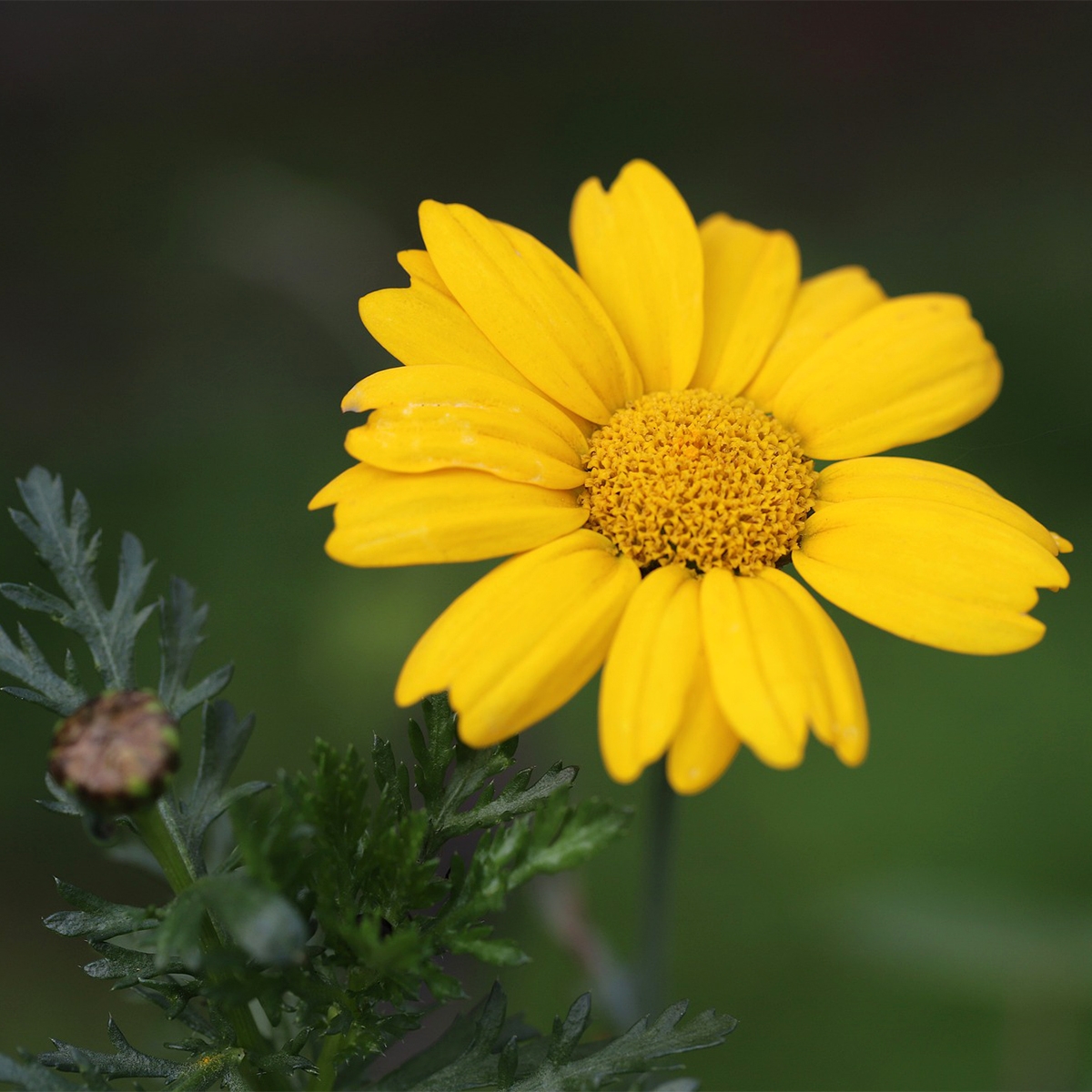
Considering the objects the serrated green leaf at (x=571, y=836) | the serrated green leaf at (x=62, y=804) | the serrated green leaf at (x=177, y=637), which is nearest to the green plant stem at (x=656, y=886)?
the serrated green leaf at (x=571, y=836)

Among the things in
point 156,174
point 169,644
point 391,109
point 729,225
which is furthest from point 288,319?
point 169,644

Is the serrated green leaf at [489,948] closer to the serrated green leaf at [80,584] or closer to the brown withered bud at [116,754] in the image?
the brown withered bud at [116,754]

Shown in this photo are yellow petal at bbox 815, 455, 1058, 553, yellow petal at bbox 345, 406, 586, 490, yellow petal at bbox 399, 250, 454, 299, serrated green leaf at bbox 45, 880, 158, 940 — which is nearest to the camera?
serrated green leaf at bbox 45, 880, 158, 940

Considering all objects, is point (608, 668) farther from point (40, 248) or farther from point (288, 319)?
point (40, 248)

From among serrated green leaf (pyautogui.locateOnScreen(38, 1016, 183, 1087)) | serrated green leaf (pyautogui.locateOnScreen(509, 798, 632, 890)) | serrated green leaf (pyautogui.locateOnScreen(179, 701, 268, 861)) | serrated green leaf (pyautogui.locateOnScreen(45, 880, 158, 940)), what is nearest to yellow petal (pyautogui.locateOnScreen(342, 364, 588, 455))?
serrated green leaf (pyautogui.locateOnScreen(179, 701, 268, 861))

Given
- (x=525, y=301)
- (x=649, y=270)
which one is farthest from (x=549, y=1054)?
(x=649, y=270)

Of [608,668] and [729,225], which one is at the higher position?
[729,225]

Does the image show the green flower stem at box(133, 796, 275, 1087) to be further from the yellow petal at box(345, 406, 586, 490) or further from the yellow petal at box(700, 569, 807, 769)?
the yellow petal at box(700, 569, 807, 769)
